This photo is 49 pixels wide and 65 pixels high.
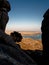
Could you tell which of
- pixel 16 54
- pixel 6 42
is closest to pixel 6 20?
pixel 6 42

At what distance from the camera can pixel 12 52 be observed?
3434 mm

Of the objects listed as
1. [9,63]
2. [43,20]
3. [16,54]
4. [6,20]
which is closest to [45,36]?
[43,20]

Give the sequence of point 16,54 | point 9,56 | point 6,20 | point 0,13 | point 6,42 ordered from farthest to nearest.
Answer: point 6,20 < point 0,13 < point 6,42 < point 16,54 < point 9,56

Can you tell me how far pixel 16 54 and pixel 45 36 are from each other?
16.8ft

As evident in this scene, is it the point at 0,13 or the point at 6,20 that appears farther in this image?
the point at 6,20

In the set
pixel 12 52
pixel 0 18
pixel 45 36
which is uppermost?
pixel 0 18

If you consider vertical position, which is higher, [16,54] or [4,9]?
[4,9]

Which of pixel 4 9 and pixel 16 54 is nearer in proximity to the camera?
pixel 16 54

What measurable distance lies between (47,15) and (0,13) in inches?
98.8

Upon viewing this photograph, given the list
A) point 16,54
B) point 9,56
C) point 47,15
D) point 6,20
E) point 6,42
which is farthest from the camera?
point 47,15

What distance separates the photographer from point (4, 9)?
740 cm

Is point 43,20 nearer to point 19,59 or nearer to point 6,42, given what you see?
point 6,42

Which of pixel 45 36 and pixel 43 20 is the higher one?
pixel 43 20

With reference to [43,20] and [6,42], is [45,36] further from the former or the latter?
[6,42]
